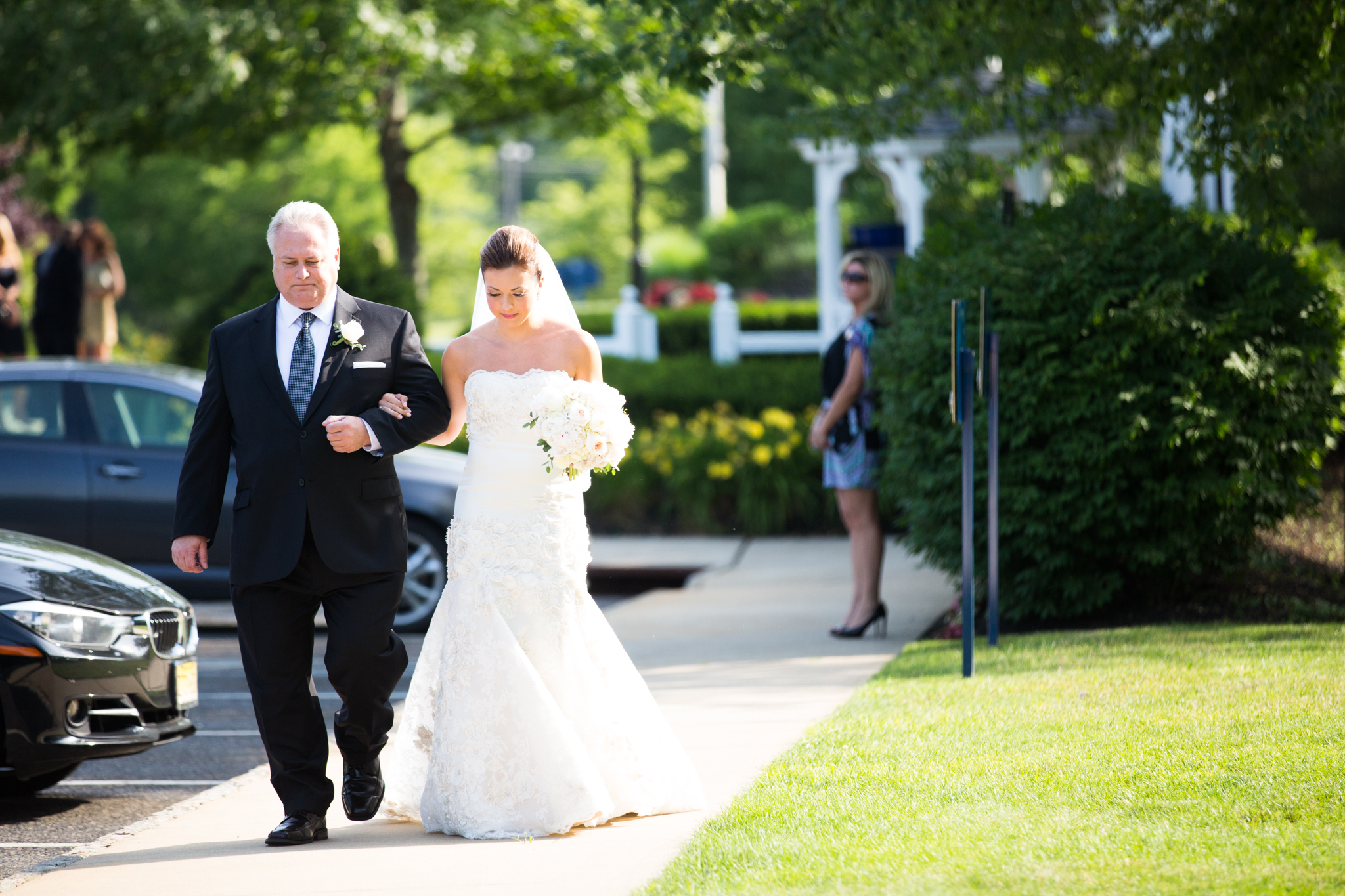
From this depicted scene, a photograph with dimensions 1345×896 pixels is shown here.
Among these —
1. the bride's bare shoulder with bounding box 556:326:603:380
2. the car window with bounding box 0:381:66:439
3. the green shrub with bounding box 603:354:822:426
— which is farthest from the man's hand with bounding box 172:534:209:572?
the green shrub with bounding box 603:354:822:426

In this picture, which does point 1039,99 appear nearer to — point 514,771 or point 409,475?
point 409,475

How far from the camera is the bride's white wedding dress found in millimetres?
4578

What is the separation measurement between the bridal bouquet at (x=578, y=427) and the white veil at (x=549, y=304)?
38cm

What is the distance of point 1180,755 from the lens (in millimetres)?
5020

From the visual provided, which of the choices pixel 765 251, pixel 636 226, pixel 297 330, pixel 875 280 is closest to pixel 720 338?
pixel 875 280

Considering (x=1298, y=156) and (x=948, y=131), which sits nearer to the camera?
(x=1298, y=156)

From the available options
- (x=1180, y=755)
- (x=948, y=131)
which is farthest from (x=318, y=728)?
(x=948, y=131)

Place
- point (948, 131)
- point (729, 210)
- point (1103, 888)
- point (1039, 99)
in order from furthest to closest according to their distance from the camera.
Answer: point (729, 210) < point (948, 131) < point (1039, 99) < point (1103, 888)

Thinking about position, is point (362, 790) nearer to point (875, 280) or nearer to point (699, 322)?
point (875, 280)

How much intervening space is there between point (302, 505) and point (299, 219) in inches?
35.9

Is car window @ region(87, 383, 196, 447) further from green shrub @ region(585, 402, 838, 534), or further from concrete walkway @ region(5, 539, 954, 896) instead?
green shrub @ region(585, 402, 838, 534)

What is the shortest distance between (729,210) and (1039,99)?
110ft

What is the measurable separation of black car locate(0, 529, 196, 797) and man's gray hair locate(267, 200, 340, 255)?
1.74 meters

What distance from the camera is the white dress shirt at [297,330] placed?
469cm
